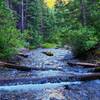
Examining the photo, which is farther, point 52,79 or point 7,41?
point 7,41

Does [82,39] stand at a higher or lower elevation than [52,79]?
higher

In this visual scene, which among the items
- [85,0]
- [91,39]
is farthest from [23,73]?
[85,0]

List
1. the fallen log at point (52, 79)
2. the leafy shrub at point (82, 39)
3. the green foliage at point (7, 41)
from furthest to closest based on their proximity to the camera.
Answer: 1. the leafy shrub at point (82, 39)
2. the green foliage at point (7, 41)
3. the fallen log at point (52, 79)

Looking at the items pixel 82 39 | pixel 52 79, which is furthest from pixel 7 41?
pixel 52 79

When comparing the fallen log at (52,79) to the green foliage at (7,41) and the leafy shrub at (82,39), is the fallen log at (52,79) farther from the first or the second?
the leafy shrub at (82,39)

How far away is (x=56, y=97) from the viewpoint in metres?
13.0

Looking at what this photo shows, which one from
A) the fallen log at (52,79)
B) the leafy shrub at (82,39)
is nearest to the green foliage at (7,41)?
the leafy shrub at (82,39)

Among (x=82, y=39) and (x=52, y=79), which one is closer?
(x=52, y=79)

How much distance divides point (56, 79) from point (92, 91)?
8.91ft

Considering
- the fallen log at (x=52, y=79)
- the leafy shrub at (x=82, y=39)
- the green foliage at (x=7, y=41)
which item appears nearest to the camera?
the fallen log at (x=52, y=79)

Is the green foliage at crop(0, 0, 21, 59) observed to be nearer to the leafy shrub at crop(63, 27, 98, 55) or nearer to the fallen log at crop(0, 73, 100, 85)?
the leafy shrub at crop(63, 27, 98, 55)

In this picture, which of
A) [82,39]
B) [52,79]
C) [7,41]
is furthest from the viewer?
[82,39]

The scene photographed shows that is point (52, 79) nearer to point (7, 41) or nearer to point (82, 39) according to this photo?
point (7, 41)

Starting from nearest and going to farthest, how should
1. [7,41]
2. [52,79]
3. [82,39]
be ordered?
[52,79]
[7,41]
[82,39]
